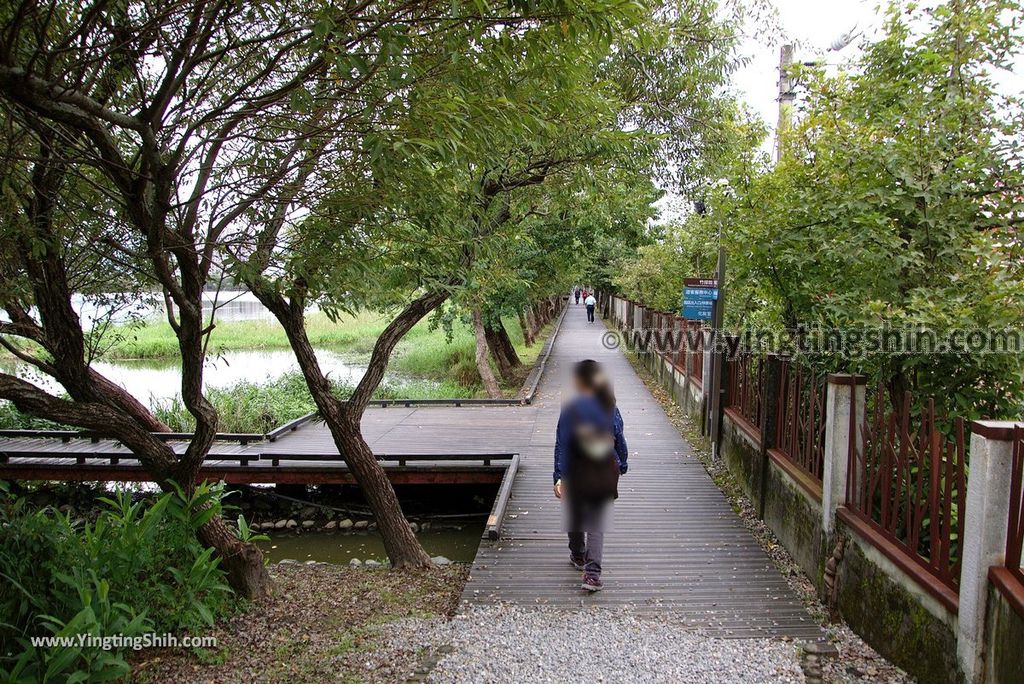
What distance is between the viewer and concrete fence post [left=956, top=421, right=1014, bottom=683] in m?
2.87

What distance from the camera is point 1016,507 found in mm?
2824

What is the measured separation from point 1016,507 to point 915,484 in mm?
1321

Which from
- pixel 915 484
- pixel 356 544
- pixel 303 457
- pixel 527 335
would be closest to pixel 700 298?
pixel 915 484

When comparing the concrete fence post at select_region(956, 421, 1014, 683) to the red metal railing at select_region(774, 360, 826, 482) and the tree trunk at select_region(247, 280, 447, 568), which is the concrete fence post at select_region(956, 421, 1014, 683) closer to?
the red metal railing at select_region(774, 360, 826, 482)

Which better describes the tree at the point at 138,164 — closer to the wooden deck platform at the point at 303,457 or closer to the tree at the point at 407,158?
the tree at the point at 407,158

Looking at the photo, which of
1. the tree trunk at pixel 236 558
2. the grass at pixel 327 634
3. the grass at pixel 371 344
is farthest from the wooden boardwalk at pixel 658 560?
the grass at pixel 371 344

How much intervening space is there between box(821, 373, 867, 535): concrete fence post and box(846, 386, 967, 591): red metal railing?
6 cm

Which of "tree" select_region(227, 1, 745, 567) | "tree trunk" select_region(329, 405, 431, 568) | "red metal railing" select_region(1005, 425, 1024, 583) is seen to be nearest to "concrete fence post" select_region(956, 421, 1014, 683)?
"red metal railing" select_region(1005, 425, 1024, 583)

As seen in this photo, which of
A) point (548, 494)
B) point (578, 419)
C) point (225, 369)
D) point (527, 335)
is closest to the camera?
point (578, 419)

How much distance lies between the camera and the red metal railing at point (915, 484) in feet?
10.6

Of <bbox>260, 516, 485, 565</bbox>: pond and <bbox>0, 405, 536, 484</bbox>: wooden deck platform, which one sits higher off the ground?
<bbox>0, 405, 536, 484</bbox>: wooden deck platform

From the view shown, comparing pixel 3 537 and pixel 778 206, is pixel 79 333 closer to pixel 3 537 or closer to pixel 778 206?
pixel 3 537

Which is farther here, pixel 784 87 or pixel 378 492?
pixel 784 87

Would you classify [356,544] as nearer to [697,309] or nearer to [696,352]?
[697,309]
